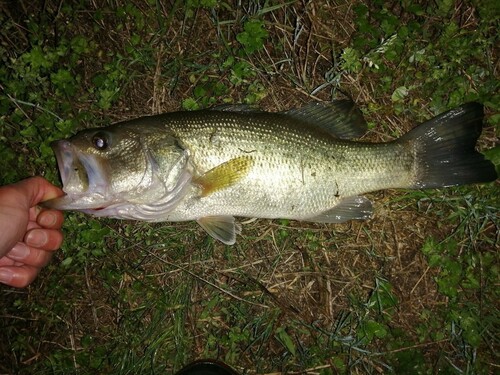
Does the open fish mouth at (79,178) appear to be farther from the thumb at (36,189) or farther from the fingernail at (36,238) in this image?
the fingernail at (36,238)

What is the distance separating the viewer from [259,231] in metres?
3.31

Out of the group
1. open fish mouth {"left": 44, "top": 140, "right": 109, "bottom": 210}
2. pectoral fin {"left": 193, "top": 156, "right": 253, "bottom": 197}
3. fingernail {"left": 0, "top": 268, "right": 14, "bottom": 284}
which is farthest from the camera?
fingernail {"left": 0, "top": 268, "right": 14, "bottom": 284}

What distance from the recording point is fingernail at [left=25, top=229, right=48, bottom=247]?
3029mm

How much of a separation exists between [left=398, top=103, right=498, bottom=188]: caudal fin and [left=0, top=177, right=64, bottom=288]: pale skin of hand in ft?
9.31

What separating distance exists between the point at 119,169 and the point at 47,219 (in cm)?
89

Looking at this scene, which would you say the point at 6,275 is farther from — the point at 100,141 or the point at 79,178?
the point at 100,141

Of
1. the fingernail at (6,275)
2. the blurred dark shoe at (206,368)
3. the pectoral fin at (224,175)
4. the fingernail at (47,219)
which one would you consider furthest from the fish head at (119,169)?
the blurred dark shoe at (206,368)

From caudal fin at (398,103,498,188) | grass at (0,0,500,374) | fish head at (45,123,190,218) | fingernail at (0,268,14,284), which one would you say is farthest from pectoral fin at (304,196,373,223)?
fingernail at (0,268,14,284)

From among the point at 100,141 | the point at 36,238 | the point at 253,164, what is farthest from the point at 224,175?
the point at 36,238

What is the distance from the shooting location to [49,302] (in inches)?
134

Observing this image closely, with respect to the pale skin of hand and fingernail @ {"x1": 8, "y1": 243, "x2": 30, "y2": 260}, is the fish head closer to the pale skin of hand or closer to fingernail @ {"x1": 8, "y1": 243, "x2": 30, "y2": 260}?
the pale skin of hand

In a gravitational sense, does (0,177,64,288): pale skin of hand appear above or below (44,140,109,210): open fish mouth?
below

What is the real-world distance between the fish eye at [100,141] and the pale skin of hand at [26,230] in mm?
693

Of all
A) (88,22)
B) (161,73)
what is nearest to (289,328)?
(161,73)
